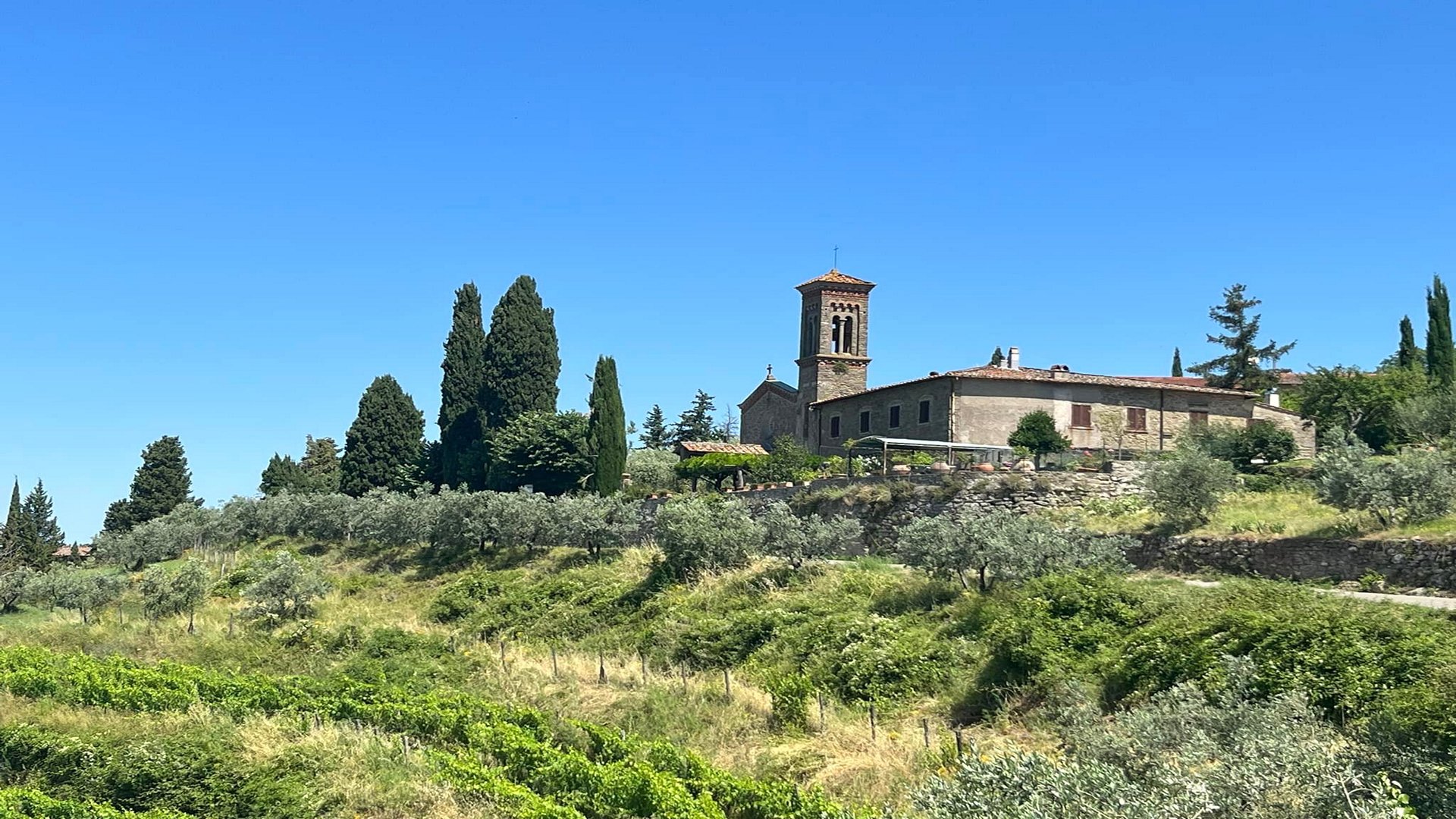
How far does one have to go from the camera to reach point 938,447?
131 feet

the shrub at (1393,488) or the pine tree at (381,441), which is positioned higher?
the pine tree at (381,441)

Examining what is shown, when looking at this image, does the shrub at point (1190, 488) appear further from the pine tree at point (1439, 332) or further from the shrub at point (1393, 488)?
the pine tree at point (1439, 332)

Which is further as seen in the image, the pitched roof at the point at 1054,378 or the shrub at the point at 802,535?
the pitched roof at the point at 1054,378

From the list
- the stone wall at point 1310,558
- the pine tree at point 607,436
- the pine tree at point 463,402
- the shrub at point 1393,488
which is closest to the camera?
the stone wall at point 1310,558

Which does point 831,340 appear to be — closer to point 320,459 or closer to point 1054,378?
point 1054,378

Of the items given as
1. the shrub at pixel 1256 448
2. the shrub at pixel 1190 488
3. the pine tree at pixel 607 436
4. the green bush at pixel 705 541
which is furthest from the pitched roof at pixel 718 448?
the shrub at pixel 1190 488

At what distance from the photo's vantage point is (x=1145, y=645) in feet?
56.6

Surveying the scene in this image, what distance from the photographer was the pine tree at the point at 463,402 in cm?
5506

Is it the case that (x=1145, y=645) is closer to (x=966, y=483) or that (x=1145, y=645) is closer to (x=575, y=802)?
(x=575, y=802)

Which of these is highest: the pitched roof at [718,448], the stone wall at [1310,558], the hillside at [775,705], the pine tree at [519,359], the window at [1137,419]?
the pine tree at [519,359]

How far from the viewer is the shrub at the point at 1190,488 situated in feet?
88.4

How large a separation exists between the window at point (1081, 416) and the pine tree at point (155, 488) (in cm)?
4724

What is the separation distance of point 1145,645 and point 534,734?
8.71 m

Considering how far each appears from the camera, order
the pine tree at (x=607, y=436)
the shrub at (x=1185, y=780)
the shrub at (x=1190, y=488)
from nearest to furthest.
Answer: the shrub at (x=1185, y=780) → the shrub at (x=1190, y=488) → the pine tree at (x=607, y=436)
